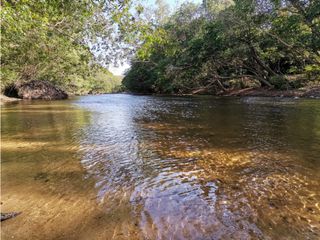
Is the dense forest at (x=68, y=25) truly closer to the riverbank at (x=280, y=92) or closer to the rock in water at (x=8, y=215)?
the rock in water at (x=8, y=215)

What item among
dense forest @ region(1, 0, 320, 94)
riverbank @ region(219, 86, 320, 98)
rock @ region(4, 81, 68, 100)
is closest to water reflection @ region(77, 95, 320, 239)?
dense forest @ region(1, 0, 320, 94)

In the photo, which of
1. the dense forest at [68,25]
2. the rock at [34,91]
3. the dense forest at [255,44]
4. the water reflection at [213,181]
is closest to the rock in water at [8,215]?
the water reflection at [213,181]

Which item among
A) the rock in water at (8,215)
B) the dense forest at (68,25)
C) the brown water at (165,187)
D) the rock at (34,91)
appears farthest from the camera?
the rock at (34,91)

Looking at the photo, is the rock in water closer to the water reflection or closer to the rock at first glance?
the water reflection

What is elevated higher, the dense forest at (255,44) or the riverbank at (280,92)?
the dense forest at (255,44)

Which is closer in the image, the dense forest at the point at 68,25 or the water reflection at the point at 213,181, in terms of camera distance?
the water reflection at the point at 213,181

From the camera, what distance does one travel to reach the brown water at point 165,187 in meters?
2.92

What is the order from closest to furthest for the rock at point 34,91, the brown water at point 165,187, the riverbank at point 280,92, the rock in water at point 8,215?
the brown water at point 165,187
the rock in water at point 8,215
the riverbank at point 280,92
the rock at point 34,91

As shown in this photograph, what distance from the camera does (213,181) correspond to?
14.0ft

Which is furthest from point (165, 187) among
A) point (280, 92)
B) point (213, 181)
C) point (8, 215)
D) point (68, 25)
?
point (280, 92)

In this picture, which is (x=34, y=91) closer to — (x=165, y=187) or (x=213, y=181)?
(x=165, y=187)

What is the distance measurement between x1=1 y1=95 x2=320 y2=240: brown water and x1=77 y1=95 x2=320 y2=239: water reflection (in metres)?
0.01

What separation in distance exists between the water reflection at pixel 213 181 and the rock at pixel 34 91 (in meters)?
34.4

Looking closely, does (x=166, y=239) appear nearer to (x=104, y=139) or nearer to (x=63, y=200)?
(x=63, y=200)
